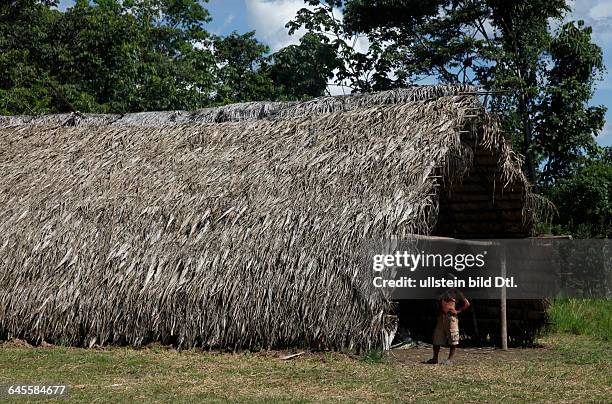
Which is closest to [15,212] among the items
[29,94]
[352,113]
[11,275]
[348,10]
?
[11,275]

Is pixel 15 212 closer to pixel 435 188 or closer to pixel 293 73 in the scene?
pixel 435 188

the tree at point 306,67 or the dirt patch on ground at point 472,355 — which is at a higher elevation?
the tree at point 306,67

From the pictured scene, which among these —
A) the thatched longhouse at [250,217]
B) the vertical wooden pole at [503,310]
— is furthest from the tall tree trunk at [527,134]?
the vertical wooden pole at [503,310]

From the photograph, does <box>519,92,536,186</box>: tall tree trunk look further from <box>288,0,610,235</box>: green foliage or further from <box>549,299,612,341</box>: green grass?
<box>549,299,612,341</box>: green grass

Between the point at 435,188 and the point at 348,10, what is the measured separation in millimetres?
13569

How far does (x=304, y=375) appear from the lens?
24.6 ft

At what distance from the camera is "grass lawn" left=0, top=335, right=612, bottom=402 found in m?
6.65

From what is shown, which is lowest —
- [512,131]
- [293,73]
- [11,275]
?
[11,275]

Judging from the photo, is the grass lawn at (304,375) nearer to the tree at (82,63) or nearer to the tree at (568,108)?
the tree at (568,108)

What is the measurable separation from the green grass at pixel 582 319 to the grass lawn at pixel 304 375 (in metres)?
1.64

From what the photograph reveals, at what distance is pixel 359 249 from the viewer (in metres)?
8.30

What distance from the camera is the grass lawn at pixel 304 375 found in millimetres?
6652

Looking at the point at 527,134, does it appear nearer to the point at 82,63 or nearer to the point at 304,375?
the point at 82,63

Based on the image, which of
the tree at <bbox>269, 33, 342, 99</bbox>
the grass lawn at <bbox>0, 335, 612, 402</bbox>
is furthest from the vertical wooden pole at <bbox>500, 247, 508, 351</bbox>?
the tree at <bbox>269, 33, 342, 99</bbox>
